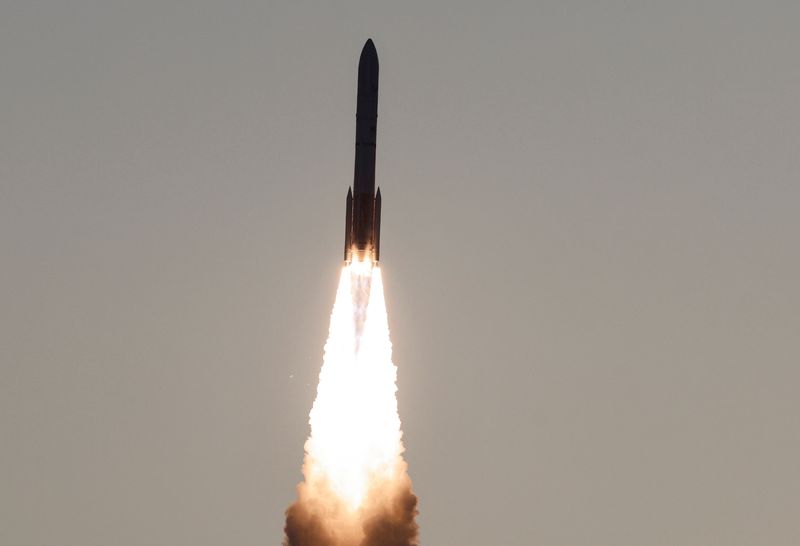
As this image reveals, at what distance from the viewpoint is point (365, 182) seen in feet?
90.8

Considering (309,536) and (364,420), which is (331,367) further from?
(309,536)

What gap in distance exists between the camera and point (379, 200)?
2759 cm

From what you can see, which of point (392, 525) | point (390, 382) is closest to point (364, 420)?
point (390, 382)

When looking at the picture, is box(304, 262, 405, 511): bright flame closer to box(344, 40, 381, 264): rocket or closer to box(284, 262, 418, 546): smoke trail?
box(284, 262, 418, 546): smoke trail

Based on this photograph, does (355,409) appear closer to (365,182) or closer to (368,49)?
(365,182)

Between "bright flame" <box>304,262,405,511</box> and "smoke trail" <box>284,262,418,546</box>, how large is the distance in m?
0.04

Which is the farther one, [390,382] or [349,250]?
[390,382]

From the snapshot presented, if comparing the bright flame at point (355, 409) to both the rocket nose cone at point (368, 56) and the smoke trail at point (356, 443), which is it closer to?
the smoke trail at point (356, 443)

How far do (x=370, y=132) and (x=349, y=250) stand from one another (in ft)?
16.5

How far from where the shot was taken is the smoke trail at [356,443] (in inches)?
1077

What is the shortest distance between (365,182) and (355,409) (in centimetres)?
898

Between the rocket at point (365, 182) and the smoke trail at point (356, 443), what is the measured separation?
71 cm

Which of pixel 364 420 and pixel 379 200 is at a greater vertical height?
pixel 379 200

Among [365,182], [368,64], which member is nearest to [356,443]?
[365,182]
